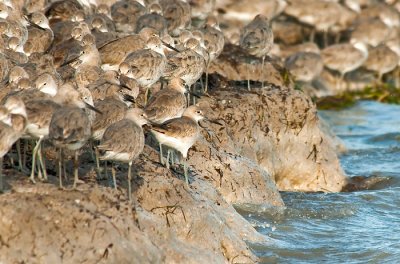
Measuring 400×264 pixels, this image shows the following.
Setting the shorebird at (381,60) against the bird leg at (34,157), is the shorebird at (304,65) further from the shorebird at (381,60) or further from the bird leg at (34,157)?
the bird leg at (34,157)

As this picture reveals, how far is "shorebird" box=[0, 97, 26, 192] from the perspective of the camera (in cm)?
930

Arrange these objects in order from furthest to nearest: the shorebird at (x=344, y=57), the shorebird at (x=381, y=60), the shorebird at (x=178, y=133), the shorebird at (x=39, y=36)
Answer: the shorebird at (x=381, y=60) → the shorebird at (x=344, y=57) → the shorebird at (x=39, y=36) → the shorebird at (x=178, y=133)

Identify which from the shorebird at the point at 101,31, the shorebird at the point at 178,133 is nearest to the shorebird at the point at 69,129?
the shorebird at the point at 178,133

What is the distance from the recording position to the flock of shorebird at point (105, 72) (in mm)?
9812

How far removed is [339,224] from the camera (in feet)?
42.3

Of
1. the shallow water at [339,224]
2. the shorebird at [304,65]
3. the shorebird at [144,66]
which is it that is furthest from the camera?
the shorebird at [304,65]

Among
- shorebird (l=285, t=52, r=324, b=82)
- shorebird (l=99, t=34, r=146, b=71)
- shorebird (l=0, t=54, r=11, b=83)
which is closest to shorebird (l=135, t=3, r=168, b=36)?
shorebird (l=99, t=34, r=146, b=71)

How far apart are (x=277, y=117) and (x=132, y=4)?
3301mm

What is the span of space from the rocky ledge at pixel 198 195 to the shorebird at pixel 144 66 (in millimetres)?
905

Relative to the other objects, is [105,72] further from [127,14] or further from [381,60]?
[381,60]

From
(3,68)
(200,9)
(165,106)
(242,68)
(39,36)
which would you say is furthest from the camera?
(200,9)

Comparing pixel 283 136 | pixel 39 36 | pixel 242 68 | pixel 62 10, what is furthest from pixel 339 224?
pixel 62 10

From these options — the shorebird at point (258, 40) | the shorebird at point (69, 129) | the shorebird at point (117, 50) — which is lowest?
the shorebird at point (258, 40)

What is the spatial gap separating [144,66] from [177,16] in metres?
4.19
